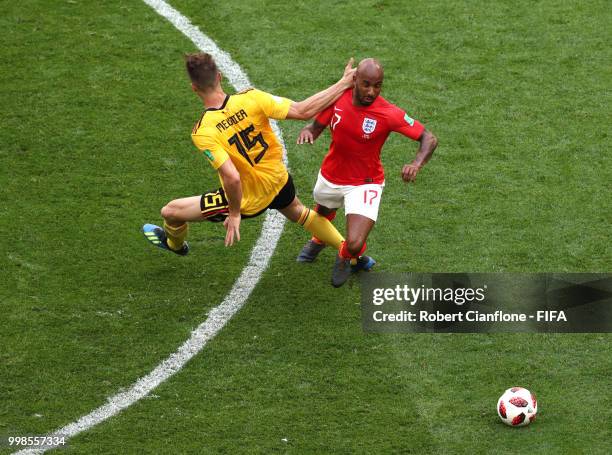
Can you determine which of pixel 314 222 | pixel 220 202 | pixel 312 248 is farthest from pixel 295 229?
pixel 220 202

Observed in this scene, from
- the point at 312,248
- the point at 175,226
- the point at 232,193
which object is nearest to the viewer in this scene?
the point at 232,193

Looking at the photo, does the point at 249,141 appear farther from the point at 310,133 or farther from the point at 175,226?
the point at 175,226

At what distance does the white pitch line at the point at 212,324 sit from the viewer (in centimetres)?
870

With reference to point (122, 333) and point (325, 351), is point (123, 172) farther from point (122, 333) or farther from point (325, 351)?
point (325, 351)

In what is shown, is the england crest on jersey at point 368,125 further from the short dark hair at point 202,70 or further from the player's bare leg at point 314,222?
the short dark hair at point 202,70

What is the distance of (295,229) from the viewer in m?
11.1

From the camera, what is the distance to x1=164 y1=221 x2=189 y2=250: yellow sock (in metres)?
10.2

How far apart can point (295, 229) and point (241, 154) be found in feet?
5.37

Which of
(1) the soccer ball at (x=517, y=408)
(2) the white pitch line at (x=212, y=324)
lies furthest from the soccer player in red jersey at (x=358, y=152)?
(1) the soccer ball at (x=517, y=408)

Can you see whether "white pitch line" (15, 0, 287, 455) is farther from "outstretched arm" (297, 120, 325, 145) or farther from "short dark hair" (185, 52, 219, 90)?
"short dark hair" (185, 52, 219, 90)

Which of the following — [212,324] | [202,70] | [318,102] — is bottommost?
[212,324]

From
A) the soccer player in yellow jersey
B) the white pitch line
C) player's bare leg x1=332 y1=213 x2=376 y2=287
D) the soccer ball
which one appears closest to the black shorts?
the soccer player in yellow jersey

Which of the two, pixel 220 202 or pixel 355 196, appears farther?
pixel 355 196

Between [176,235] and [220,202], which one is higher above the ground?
[220,202]
